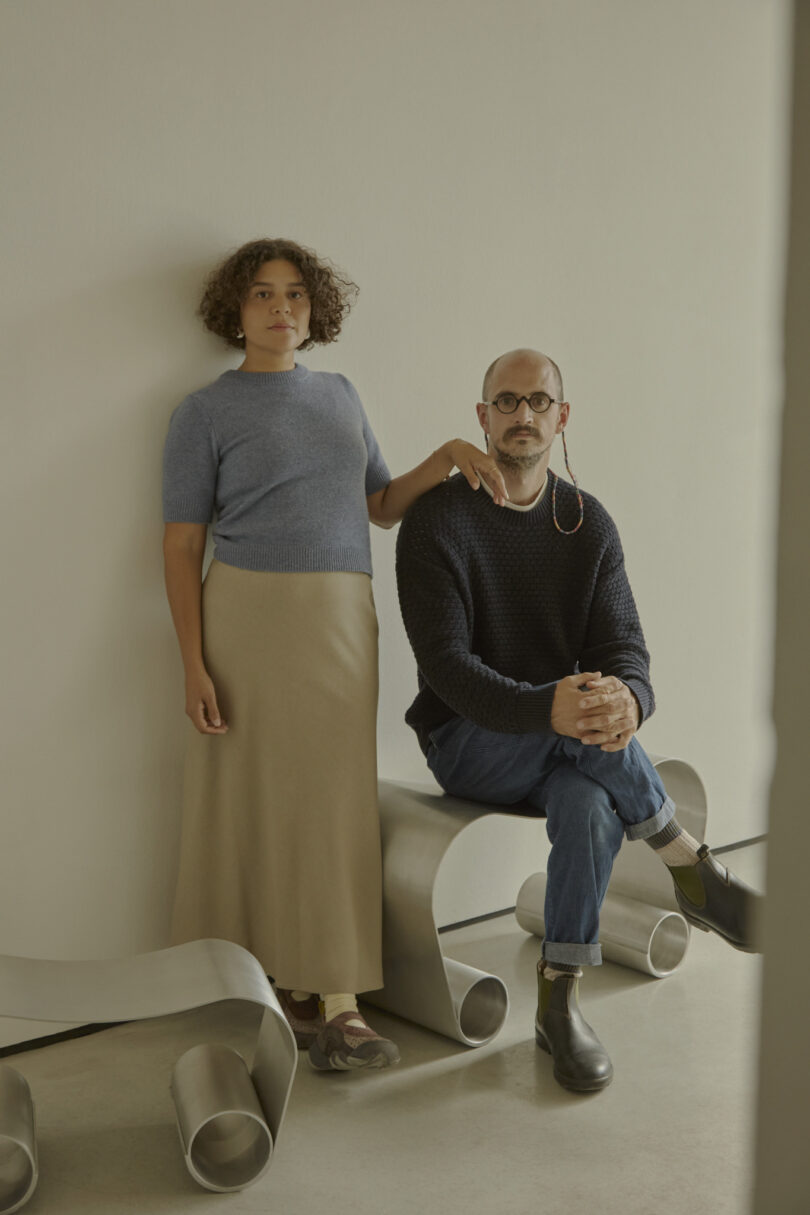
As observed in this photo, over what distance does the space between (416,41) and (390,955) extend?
2.23 meters

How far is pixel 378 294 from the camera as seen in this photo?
9.70 feet

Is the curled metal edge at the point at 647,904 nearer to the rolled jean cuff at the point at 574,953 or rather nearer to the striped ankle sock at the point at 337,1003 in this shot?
the rolled jean cuff at the point at 574,953

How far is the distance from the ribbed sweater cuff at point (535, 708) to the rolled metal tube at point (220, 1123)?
2.81ft

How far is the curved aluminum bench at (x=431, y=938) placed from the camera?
2.45 metres

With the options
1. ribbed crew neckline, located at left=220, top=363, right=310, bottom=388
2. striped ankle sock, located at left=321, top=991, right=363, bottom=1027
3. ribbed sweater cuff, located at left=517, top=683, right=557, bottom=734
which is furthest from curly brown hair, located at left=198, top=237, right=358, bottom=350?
striped ankle sock, located at left=321, top=991, right=363, bottom=1027

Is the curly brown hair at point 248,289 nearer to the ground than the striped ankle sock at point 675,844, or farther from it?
farther from it

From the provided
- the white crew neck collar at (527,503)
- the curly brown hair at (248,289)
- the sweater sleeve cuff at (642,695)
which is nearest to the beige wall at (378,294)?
the curly brown hair at (248,289)

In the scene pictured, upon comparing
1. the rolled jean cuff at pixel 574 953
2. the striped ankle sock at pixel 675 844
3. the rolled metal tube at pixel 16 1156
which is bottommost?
the rolled metal tube at pixel 16 1156

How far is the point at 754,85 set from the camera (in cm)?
394

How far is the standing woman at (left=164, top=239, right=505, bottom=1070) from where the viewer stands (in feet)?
8.13

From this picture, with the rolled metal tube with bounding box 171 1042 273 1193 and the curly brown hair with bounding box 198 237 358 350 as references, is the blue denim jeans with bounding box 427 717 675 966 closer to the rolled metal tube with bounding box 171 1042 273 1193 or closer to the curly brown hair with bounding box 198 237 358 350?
the rolled metal tube with bounding box 171 1042 273 1193

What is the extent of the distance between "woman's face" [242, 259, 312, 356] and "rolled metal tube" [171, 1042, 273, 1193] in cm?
146

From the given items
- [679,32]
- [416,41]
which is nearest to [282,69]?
[416,41]

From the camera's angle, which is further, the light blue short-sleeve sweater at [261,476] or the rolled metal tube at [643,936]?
the rolled metal tube at [643,936]
